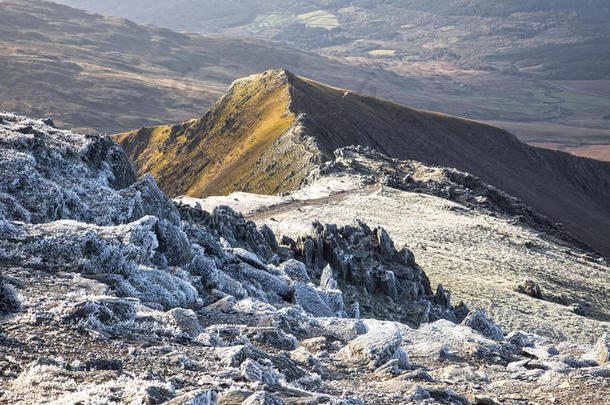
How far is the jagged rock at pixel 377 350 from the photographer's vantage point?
45.9ft

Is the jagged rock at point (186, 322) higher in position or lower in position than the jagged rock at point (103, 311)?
lower

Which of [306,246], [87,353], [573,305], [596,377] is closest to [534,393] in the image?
[596,377]

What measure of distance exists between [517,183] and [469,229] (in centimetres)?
5941

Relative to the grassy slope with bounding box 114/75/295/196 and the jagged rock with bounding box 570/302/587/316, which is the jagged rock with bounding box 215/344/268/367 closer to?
the jagged rock with bounding box 570/302/587/316

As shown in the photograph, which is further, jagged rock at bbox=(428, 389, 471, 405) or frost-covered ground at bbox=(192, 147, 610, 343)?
frost-covered ground at bbox=(192, 147, 610, 343)

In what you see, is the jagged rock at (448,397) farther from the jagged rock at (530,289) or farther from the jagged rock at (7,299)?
the jagged rock at (530,289)

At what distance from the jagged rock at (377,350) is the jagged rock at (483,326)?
7876 mm

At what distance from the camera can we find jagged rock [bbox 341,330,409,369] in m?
14.0

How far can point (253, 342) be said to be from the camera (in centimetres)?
1384

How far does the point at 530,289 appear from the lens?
39281mm

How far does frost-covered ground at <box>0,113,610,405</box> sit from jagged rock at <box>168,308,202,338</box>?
0.04 metres

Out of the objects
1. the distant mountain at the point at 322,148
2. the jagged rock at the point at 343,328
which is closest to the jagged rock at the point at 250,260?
the jagged rock at the point at 343,328

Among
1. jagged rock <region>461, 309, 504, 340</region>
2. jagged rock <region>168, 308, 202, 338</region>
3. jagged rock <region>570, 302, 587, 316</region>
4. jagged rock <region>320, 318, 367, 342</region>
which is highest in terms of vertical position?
jagged rock <region>168, 308, 202, 338</region>

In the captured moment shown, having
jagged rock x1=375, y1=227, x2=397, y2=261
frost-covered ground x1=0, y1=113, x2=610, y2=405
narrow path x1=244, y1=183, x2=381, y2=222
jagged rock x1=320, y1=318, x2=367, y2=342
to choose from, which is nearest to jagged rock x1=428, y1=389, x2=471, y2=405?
frost-covered ground x1=0, y1=113, x2=610, y2=405
